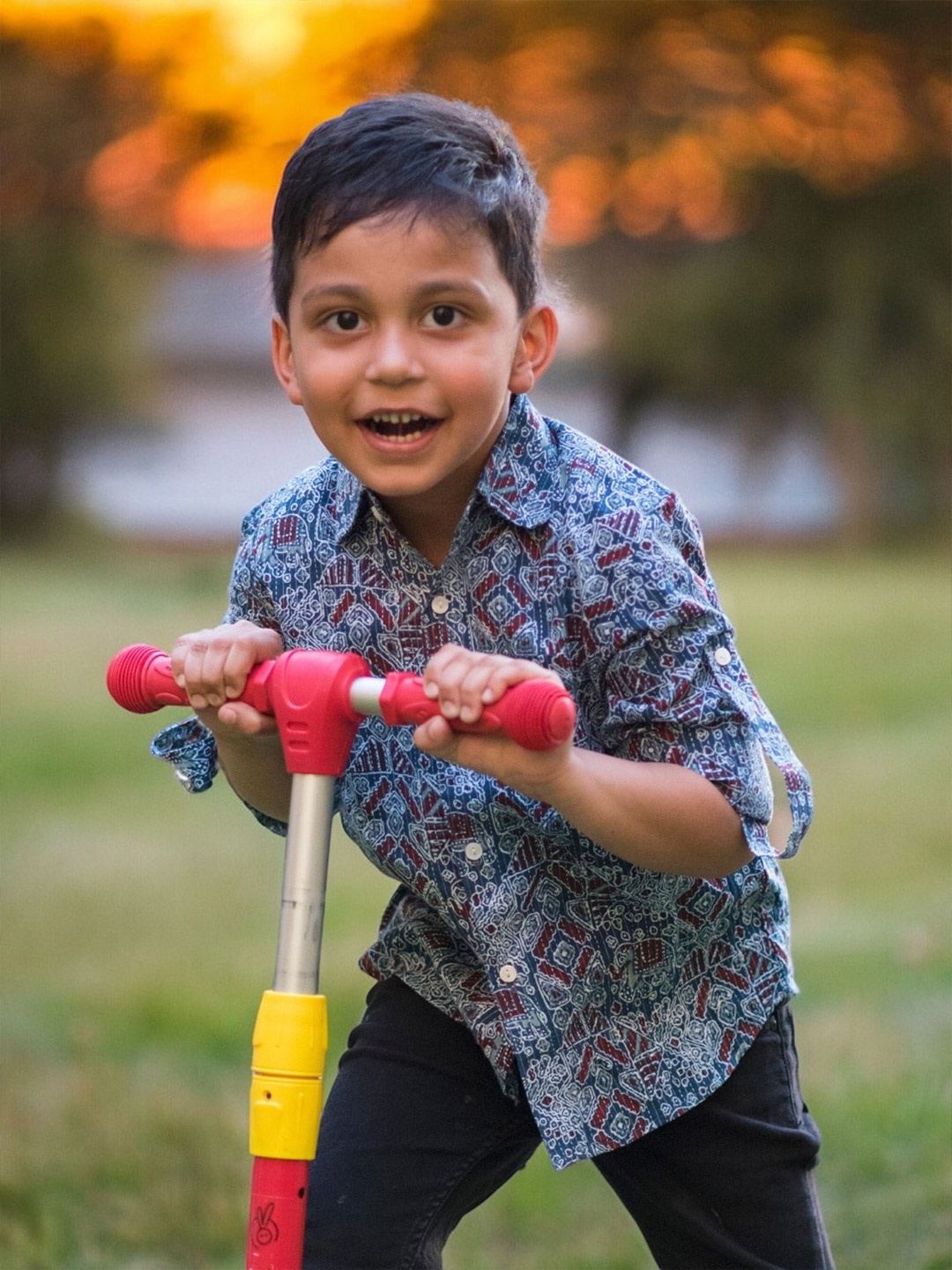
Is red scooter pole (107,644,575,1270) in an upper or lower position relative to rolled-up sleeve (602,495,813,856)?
lower

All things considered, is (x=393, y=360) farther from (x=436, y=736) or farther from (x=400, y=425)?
(x=436, y=736)

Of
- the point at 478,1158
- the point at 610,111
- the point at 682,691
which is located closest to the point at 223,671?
the point at 682,691

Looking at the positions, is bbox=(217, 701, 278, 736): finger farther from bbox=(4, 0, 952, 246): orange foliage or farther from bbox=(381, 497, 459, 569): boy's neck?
bbox=(4, 0, 952, 246): orange foliage

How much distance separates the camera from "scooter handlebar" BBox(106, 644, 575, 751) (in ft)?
4.93

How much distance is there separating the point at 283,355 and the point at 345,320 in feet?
0.65

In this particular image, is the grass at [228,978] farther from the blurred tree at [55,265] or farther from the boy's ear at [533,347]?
the blurred tree at [55,265]

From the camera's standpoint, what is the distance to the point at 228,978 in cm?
479

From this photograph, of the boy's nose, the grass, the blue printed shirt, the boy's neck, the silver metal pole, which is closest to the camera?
the silver metal pole

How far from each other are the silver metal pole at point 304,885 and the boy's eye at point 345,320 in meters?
0.45

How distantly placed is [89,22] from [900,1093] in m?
14.8

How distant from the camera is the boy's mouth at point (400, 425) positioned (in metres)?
1.76

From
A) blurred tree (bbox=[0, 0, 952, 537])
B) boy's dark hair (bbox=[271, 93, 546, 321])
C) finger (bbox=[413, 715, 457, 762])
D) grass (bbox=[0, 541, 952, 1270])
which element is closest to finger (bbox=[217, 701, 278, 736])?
finger (bbox=[413, 715, 457, 762])

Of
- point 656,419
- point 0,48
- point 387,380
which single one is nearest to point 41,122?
point 0,48

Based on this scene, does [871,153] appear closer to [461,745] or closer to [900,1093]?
[900,1093]
